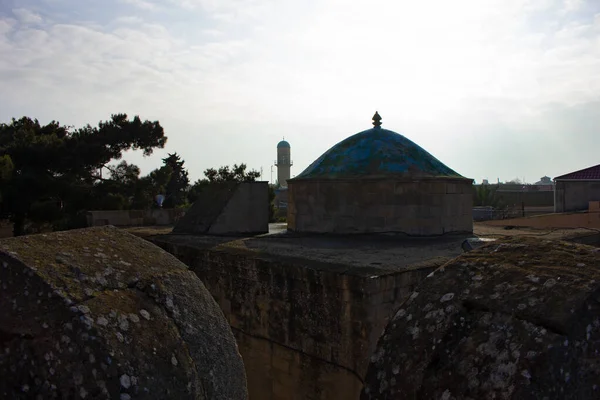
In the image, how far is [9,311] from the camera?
135cm

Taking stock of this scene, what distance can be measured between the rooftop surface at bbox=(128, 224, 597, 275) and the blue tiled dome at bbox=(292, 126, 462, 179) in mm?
1278

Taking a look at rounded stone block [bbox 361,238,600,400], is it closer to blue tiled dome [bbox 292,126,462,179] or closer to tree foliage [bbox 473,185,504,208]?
blue tiled dome [bbox 292,126,462,179]

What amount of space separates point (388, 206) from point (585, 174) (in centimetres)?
1540

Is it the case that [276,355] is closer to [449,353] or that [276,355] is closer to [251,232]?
[251,232]

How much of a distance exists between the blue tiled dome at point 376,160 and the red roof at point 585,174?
1319cm

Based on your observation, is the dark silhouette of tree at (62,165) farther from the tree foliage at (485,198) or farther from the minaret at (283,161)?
the minaret at (283,161)

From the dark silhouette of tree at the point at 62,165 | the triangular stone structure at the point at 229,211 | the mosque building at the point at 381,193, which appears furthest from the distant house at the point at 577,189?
the dark silhouette of tree at the point at 62,165

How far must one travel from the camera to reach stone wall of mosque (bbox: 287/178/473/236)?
30.3 feet

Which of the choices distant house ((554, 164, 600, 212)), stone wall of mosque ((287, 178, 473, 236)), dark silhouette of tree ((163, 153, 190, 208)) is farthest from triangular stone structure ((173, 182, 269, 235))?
dark silhouette of tree ((163, 153, 190, 208))

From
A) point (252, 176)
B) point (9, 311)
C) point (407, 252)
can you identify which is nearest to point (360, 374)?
point (407, 252)

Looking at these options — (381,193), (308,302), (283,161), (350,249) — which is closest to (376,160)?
(381,193)

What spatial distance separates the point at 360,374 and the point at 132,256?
3737mm

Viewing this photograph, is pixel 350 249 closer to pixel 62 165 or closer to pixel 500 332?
pixel 500 332

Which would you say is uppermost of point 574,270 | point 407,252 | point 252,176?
point 252,176
